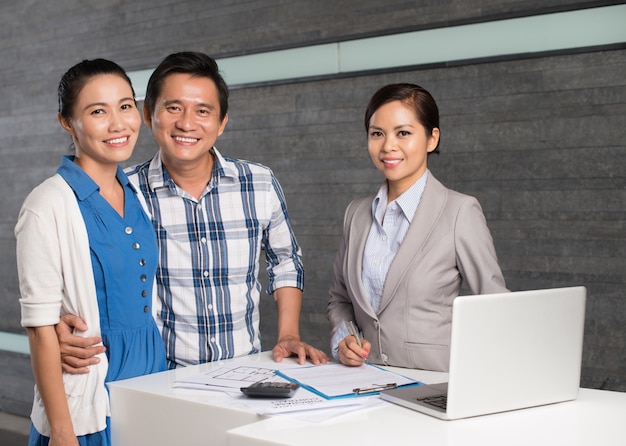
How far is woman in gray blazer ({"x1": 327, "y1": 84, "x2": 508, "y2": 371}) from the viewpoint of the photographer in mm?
2275

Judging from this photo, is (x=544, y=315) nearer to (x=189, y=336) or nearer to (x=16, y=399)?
(x=189, y=336)

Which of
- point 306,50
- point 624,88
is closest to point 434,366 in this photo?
point 624,88

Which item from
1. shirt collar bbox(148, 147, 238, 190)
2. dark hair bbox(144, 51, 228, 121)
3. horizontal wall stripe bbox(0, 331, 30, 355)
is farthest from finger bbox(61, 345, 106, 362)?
horizontal wall stripe bbox(0, 331, 30, 355)

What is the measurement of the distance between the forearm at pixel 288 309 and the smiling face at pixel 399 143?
53 centimetres

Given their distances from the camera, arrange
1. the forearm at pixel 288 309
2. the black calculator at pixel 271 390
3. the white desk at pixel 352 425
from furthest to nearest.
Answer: the forearm at pixel 288 309
the black calculator at pixel 271 390
the white desk at pixel 352 425

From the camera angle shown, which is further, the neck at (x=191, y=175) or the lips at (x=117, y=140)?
the neck at (x=191, y=175)

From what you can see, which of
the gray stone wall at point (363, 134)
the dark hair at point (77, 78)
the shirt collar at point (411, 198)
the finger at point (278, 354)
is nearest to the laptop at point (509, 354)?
the finger at point (278, 354)

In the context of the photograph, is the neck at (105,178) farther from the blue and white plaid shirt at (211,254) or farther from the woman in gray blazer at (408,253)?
the woman in gray blazer at (408,253)

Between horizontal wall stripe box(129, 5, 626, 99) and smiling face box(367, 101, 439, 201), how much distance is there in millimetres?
1075

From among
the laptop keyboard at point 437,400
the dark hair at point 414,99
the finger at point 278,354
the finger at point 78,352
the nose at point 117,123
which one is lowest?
the finger at point 278,354

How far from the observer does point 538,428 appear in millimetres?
1635

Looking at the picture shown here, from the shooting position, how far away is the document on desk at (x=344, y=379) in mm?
1899

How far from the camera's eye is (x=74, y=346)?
202 cm

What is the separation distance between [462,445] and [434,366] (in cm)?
74
